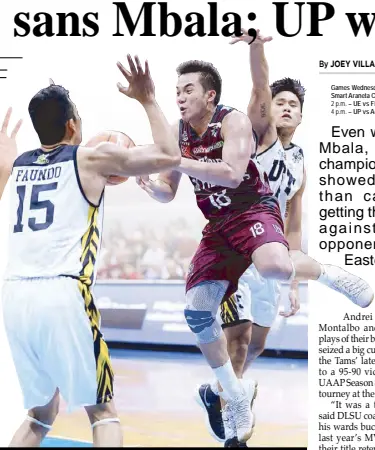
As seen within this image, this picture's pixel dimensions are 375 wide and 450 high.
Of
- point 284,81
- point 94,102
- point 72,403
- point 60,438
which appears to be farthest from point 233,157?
point 60,438

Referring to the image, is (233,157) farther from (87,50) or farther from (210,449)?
(210,449)

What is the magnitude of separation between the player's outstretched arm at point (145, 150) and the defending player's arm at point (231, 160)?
45 cm

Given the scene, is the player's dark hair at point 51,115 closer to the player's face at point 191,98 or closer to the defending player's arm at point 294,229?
the player's face at point 191,98

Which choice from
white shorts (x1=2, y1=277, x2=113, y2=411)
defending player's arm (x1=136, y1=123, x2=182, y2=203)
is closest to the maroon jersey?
defending player's arm (x1=136, y1=123, x2=182, y2=203)

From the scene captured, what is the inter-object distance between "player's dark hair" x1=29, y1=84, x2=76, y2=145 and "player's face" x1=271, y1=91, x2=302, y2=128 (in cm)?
141

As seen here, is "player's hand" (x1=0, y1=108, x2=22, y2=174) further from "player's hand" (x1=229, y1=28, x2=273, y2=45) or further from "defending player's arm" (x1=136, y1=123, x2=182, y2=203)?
"player's hand" (x1=229, y1=28, x2=273, y2=45)

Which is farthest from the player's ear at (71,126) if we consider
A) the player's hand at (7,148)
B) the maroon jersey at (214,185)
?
the maroon jersey at (214,185)

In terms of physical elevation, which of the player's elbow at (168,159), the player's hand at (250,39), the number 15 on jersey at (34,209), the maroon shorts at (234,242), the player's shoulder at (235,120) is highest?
the player's hand at (250,39)

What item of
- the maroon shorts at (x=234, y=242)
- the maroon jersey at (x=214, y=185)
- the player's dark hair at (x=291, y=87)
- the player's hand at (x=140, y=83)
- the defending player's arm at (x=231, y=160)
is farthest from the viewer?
the player's dark hair at (x=291, y=87)

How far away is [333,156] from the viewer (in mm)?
4508

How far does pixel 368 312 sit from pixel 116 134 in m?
1.93

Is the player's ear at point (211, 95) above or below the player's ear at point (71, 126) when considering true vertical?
above

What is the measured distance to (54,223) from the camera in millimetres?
3676

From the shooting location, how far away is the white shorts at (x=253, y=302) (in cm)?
451
